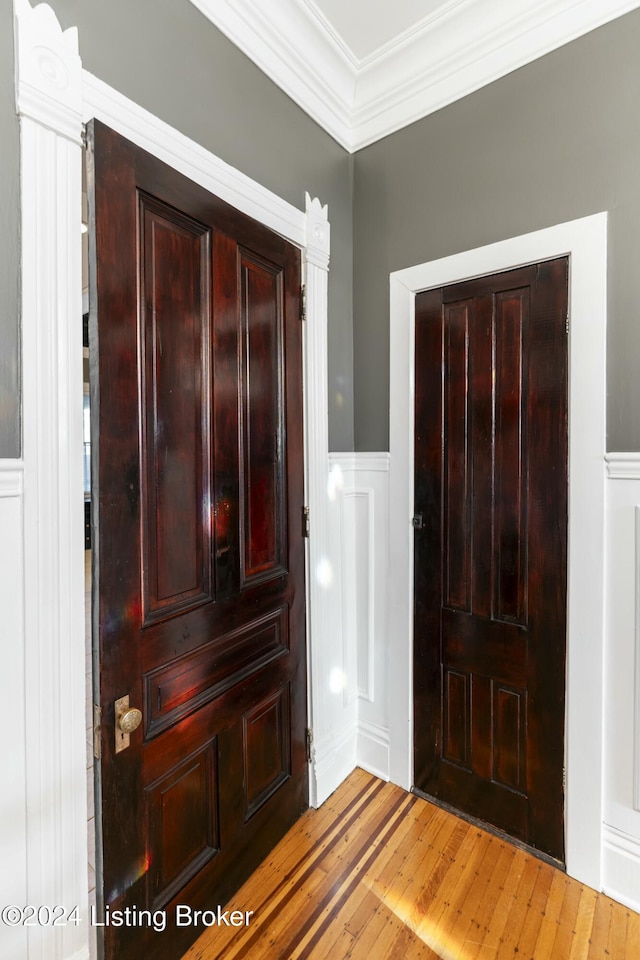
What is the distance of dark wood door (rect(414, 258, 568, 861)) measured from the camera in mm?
1521

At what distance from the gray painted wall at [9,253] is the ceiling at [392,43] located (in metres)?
0.67

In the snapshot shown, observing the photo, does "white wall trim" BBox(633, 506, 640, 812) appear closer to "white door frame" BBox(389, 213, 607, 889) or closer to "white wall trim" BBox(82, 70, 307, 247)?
"white door frame" BBox(389, 213, 607, 889)

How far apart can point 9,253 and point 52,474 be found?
1.52 feet

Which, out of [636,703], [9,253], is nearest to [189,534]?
[9,253]

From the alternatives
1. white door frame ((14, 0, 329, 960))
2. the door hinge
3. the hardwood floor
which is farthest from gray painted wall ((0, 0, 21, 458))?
the hardwood floor

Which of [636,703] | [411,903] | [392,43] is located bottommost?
[411,903]

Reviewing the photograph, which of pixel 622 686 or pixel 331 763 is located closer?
pixel 622 686

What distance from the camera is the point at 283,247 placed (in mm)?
1599

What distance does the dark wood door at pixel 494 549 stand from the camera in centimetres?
152

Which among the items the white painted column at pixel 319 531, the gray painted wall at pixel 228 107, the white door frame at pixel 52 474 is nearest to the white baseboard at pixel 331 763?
the white painted column at pixel 319 531

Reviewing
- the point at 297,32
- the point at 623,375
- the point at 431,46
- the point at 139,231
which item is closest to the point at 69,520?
the point at 139,231

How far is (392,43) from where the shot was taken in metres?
Answer: 1.65

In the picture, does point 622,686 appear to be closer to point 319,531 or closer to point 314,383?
point 319,531

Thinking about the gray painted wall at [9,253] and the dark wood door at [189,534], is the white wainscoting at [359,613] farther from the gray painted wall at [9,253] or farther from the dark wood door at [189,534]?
the gray painted wall at [9,253]
